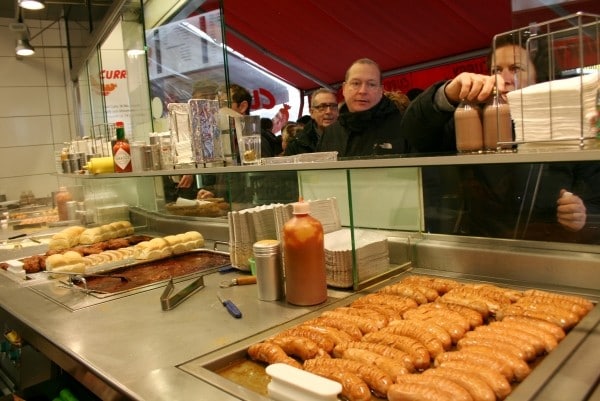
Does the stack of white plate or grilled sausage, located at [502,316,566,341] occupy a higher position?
the stack of white plate

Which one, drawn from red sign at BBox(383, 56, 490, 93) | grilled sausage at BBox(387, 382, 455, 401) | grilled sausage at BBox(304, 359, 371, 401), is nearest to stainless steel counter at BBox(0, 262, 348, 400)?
grilled sausage at BBox(304, 359, 371, 401)

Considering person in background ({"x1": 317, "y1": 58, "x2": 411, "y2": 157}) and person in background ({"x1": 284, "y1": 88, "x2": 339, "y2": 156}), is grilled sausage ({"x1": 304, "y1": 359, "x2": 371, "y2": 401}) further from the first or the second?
person in background ({"x1": 284, "y1": 88, "x2": 339, "y2": 156})

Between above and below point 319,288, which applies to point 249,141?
above

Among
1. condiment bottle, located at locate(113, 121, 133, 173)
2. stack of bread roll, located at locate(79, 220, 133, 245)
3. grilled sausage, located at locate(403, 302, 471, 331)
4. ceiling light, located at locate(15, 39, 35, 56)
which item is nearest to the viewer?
grilled sausage, located at locate(403, 302, 471, 331)

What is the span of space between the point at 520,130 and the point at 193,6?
328 cm

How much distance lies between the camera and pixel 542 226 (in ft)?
5.92

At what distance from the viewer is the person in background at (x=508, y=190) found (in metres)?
1.75

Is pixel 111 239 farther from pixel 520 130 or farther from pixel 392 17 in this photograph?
pixel 392 17

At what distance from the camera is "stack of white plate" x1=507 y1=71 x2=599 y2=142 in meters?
0.93

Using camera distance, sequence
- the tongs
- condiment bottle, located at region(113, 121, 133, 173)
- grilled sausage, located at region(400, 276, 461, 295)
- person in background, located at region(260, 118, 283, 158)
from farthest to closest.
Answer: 1. person in background, located at region(260, 118, 283, 158)
2. condiment bottle, located at region(113, 121, 133, 173)
3. the tongs
4. grilled sausage, located at region(400, 276, 461, 295)

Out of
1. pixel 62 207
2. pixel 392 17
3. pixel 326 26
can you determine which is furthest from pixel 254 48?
pixel 62 207

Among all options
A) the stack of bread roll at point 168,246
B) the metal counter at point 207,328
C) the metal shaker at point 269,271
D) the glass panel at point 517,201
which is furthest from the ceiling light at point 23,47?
the glass panel at point 517,201

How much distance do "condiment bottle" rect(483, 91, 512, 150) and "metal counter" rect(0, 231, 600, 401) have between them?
0.46 metres

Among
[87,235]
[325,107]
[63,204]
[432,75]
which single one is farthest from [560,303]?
[432,75]
